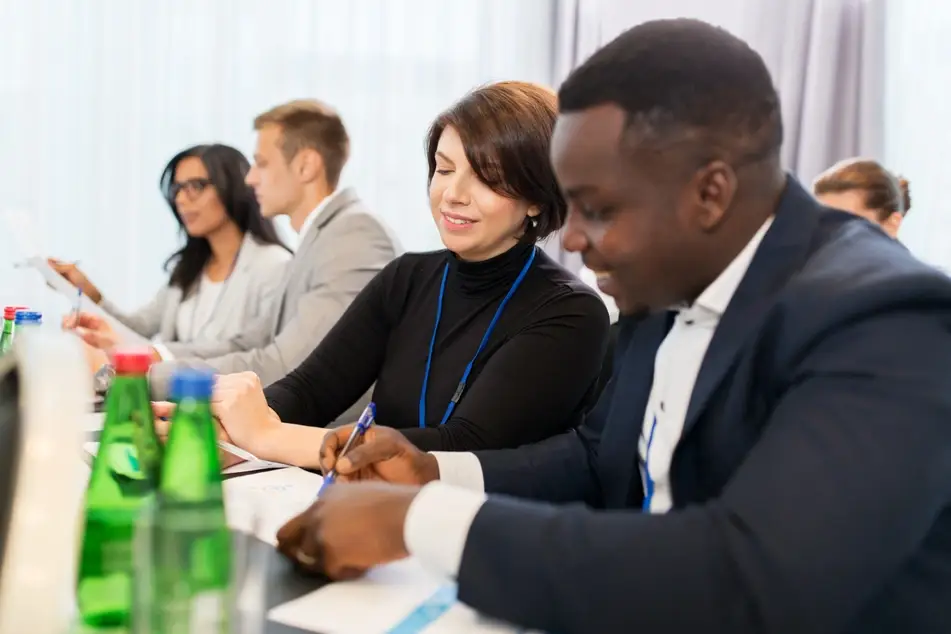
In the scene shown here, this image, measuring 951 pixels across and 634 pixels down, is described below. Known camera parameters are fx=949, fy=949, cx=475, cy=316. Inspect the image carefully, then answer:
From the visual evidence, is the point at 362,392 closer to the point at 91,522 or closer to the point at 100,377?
the point at 100,377

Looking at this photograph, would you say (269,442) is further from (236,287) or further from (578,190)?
(236,287)

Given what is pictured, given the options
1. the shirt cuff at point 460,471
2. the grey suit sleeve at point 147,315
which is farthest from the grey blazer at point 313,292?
the shirt cuff at point 460,471

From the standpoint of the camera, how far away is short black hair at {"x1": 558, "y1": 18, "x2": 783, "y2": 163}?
87 centimetres

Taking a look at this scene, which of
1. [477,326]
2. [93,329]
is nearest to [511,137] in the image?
[477,326]

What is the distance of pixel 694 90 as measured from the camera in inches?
34.2

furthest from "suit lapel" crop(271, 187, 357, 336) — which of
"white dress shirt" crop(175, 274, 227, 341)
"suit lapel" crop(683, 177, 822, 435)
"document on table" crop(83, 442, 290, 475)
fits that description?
"suit lapel" crop(683, 177, 822, 435)

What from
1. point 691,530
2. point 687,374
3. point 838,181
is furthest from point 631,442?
point 838,181

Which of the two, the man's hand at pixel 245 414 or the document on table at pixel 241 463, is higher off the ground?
the man's hand at pixel 245 414

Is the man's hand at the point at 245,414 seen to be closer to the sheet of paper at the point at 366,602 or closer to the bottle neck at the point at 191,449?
the sheet of paper at the point at 366,602

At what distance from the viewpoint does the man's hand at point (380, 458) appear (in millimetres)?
1151

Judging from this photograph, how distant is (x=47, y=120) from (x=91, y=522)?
10.1 feet

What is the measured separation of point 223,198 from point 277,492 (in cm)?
204

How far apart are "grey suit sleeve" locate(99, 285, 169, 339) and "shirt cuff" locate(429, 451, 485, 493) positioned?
6.92ft

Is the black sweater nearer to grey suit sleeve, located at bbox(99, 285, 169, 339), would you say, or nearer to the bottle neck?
the bottle neck
